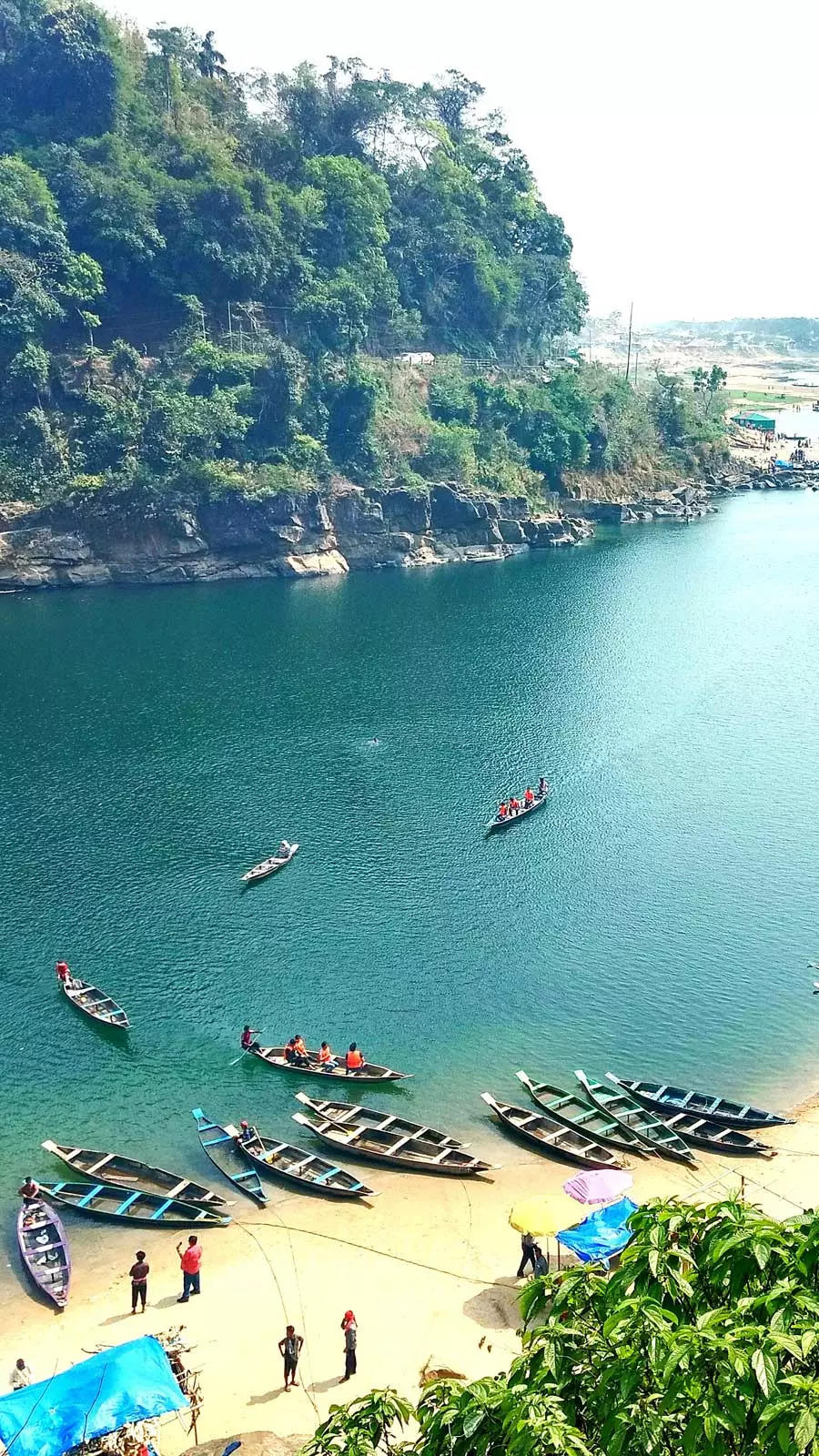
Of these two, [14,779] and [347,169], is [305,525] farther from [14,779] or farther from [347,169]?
[14,779]

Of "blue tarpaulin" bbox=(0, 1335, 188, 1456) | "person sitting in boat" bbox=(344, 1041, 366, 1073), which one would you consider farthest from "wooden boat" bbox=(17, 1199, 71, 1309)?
"person sitting in boat" bbox=(344, 1041, 366, 1073)

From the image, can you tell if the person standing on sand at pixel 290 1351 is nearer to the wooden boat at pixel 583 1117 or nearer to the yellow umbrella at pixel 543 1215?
the yellow umbrella at pixel 543 1215

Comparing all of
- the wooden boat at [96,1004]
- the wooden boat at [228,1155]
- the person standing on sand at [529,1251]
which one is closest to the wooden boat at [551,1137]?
the person standing on sand at [529,1251]

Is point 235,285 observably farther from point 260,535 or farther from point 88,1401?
point 88,1401

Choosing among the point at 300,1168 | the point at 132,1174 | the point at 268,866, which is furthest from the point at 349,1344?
the point at 268,866

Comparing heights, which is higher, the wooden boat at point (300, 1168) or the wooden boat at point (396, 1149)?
the wooden boat at point (396, 1149)

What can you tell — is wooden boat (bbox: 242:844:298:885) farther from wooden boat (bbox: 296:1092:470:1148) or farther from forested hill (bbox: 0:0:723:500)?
forested hill (bbox: 0:0:723:500)
